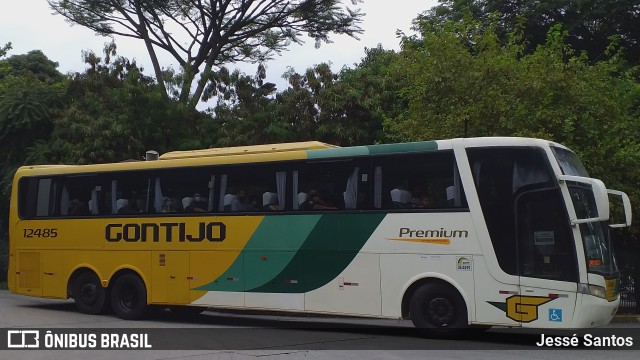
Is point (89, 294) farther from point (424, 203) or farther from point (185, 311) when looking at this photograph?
point (424, 203)

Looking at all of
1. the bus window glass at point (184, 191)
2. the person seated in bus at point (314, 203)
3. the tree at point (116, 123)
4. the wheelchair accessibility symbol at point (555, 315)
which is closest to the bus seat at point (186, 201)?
the bus window glass at point (184, 191)

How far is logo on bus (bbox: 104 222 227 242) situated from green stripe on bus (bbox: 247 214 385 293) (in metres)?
1.67

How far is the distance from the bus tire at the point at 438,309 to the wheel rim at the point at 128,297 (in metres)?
6.50

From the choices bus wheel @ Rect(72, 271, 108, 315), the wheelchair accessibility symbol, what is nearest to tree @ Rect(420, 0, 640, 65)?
bus wheel @ Rect(72, 271, 108, 315)

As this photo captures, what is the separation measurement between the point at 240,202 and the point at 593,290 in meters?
6.76

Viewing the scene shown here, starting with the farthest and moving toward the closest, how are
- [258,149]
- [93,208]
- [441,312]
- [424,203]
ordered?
[93,208] → [258,149] → [424,203] → [441,312]

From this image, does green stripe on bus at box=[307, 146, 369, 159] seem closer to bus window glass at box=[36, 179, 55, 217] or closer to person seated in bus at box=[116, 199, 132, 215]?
person seated in bus at box=[116, 199, 132, 215]

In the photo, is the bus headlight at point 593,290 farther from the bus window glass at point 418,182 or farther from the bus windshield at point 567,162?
the bus window glass at point 418,182

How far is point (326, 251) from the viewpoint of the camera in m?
14.1

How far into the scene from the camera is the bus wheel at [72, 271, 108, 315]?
16969 millimetres

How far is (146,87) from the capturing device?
83.8 ft

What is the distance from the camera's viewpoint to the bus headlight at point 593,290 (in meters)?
11.8

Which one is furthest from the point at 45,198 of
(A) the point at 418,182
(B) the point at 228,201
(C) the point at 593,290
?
(C) the point at 593,290

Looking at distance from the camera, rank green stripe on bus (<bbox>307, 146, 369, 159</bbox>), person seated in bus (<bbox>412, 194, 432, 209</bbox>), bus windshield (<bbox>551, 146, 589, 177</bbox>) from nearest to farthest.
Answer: bus windshield (<bbox>551, 146, 589, 177</bbox>) < person seated in bus (<bbox>412, 194, 432, 209</bbox>) < green stripe on bus (<bbox>307, 146, 369, 159</bbox>)
